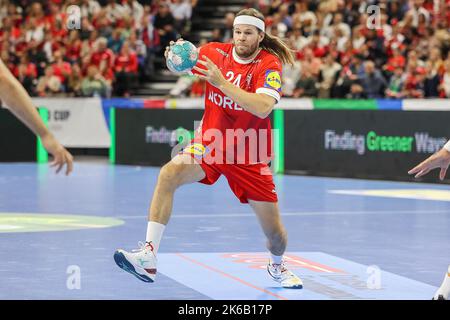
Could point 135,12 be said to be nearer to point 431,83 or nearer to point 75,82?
point 75,82

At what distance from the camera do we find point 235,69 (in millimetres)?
8734

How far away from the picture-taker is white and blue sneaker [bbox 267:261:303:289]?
866 cm

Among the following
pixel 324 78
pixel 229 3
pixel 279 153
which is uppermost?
pixel 229 3

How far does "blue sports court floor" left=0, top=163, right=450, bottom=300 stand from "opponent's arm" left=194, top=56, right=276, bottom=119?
4.63ft

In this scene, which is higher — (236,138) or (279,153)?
(236,138)

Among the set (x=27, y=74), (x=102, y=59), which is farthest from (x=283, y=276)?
(x=27, y=74)

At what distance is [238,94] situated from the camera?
8.10 metres

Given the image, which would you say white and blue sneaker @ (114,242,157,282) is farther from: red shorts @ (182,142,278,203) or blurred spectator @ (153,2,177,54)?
blurred spectator @ (153,2,177,54)

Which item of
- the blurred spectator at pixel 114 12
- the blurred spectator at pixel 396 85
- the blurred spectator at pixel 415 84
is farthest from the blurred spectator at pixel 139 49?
the blurred spectator at pixel 415 84

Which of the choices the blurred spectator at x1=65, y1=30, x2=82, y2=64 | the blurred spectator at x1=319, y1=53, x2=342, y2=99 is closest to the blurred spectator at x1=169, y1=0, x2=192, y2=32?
the blurred spectator at x1=65, y1=30, x2=82, y2=64
